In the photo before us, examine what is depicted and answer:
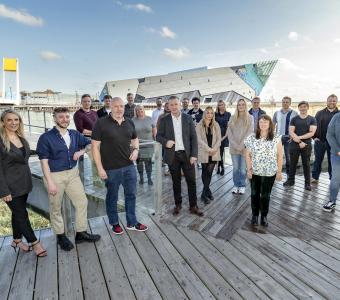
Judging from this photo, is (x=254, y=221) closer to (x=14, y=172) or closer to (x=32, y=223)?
(x=14, y=172)

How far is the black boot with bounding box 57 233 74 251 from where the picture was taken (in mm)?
2734

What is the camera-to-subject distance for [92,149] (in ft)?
9.23

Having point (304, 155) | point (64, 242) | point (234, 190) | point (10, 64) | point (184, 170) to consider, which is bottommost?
point (64, 242)

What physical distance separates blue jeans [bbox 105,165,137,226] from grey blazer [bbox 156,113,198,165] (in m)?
0.61

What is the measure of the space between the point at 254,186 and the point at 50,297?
240 cm

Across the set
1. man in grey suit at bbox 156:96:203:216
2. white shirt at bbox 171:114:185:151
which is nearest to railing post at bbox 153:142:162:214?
man in grey suit at bbox 156:96:203:216

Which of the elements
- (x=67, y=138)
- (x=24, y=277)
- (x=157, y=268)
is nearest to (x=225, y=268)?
(x=157, y=268)

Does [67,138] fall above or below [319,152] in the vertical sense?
above

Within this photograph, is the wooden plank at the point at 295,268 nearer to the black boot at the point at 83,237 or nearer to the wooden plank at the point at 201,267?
the wooden plank at the point at 201,267

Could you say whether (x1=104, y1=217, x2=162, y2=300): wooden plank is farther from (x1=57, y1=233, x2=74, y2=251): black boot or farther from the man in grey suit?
the man in grey suit

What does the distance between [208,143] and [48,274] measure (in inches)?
107

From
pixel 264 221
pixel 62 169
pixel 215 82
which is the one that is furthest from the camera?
pixel 215 82

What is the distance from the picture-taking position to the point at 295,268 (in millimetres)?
2420

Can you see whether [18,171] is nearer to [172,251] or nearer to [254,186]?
[172,251]
